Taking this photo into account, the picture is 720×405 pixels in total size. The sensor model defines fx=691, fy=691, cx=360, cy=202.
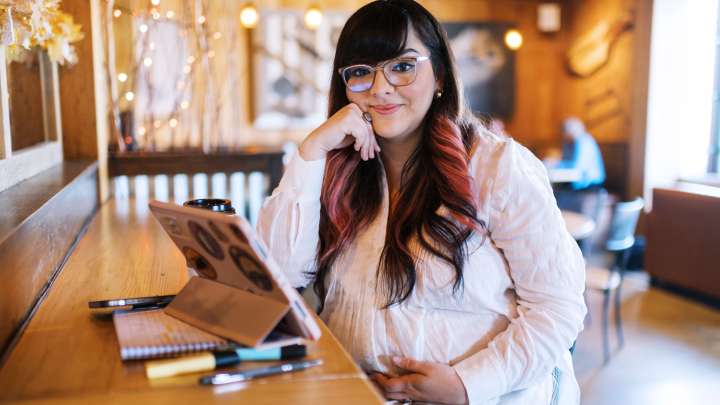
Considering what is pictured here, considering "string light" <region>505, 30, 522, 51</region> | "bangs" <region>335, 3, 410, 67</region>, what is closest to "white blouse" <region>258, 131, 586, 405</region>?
"bangs" <region>335, 3, 410, 67</region>

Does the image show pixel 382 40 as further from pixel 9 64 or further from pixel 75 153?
pixel 75 153

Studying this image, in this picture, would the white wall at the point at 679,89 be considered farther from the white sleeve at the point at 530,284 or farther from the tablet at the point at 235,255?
the tablet at the point at 235,255

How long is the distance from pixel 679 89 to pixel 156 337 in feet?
20.5

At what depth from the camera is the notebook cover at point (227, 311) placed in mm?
979

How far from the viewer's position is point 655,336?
14.1 feet

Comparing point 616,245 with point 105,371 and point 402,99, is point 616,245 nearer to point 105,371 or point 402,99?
point 402,99

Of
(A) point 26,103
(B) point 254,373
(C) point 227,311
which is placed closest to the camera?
(B) point 254,373

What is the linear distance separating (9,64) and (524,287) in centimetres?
141

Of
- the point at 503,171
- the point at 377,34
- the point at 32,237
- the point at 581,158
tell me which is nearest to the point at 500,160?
the point at 503,171

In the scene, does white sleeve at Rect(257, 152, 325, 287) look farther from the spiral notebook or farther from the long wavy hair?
the spiral notebook

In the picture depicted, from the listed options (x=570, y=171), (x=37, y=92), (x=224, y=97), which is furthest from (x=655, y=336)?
(x=224, y=97)

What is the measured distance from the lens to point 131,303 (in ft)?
4.00

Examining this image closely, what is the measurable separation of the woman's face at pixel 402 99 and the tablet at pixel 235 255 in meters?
0.58

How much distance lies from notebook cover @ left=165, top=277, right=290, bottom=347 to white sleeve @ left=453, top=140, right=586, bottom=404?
0.54m
